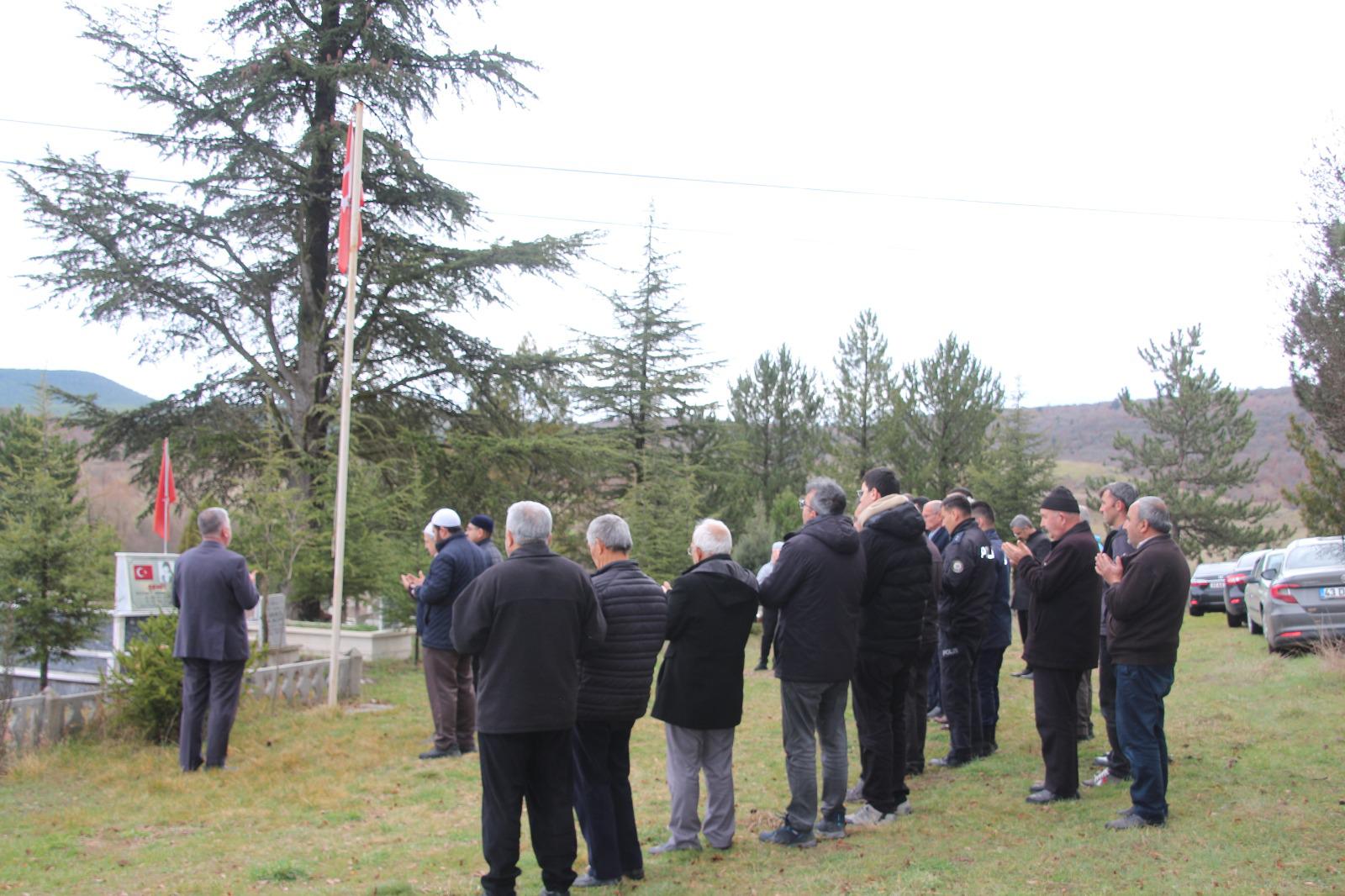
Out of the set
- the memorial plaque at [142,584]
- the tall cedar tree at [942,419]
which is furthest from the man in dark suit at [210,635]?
the tall cedar tree at [942,419]

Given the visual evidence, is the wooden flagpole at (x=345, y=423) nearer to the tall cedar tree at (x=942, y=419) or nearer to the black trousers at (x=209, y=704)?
the black trousers at (x=209, y=704)

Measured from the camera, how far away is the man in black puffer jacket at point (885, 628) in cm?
650

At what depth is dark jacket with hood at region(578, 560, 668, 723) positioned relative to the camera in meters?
5.52

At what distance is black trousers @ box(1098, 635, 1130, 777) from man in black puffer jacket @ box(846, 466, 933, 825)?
151 centimetres

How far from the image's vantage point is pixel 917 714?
778cm

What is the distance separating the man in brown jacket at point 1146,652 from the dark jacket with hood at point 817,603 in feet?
5.02

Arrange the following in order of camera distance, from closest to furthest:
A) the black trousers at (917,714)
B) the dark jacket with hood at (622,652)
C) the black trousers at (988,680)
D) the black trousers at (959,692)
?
the dark jacket with hood at (622,652)
the black trousers at (917,714)
the black trousers at (959,692)
the black trousers at (988,680)

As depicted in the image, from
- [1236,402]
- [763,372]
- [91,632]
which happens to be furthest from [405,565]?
[1236,402]

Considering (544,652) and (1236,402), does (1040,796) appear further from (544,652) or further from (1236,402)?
(1236,402)

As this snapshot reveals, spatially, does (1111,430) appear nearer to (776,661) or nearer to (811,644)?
(776,661)

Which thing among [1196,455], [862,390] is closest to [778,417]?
[862,390]

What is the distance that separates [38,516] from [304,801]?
16.8 feet

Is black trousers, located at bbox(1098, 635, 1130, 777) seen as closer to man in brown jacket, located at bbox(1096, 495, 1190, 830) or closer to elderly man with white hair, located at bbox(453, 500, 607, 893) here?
man in brown jacket, located at bbox(1096, 495, 1190, 830)

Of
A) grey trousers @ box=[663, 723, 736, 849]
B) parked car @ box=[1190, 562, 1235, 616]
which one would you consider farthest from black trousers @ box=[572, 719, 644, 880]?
parked car @ box=[1190, 562, 1235, 616]
